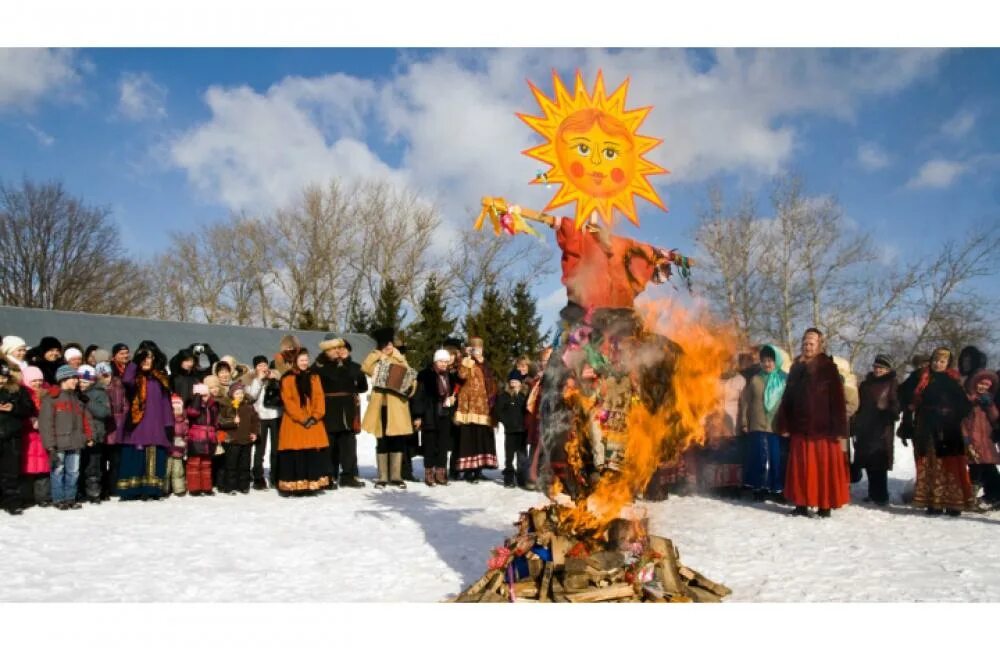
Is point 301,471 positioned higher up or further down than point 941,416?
further down

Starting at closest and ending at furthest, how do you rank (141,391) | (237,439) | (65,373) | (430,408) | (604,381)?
1. (604,381)
2. (65,373)
3. (141,391)
4. (237,439)
5. (430,408)

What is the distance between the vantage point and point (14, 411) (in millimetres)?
7387

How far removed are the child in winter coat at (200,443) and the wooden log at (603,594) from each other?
238 inches

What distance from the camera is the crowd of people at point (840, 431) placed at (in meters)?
7.57

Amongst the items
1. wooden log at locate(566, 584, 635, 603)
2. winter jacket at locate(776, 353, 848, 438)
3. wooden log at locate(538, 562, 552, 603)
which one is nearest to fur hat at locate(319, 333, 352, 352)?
winter jacket at locate(776, 353, 848, 438)

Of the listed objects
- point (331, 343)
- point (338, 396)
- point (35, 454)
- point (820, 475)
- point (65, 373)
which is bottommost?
point (820, 475)

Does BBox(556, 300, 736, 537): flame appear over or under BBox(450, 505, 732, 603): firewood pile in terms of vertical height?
over

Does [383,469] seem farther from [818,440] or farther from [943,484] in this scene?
[943,484]

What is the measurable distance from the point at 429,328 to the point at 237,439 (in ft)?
69.4

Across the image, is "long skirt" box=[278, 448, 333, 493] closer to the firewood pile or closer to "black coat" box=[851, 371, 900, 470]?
the firewood pile

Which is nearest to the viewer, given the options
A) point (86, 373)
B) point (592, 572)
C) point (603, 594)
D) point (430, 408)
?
point (603, 594)

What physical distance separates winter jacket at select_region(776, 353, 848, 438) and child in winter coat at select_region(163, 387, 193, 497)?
6.83 metres

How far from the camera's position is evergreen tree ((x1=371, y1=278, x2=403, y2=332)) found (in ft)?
105

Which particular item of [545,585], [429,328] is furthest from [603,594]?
[429,328]
